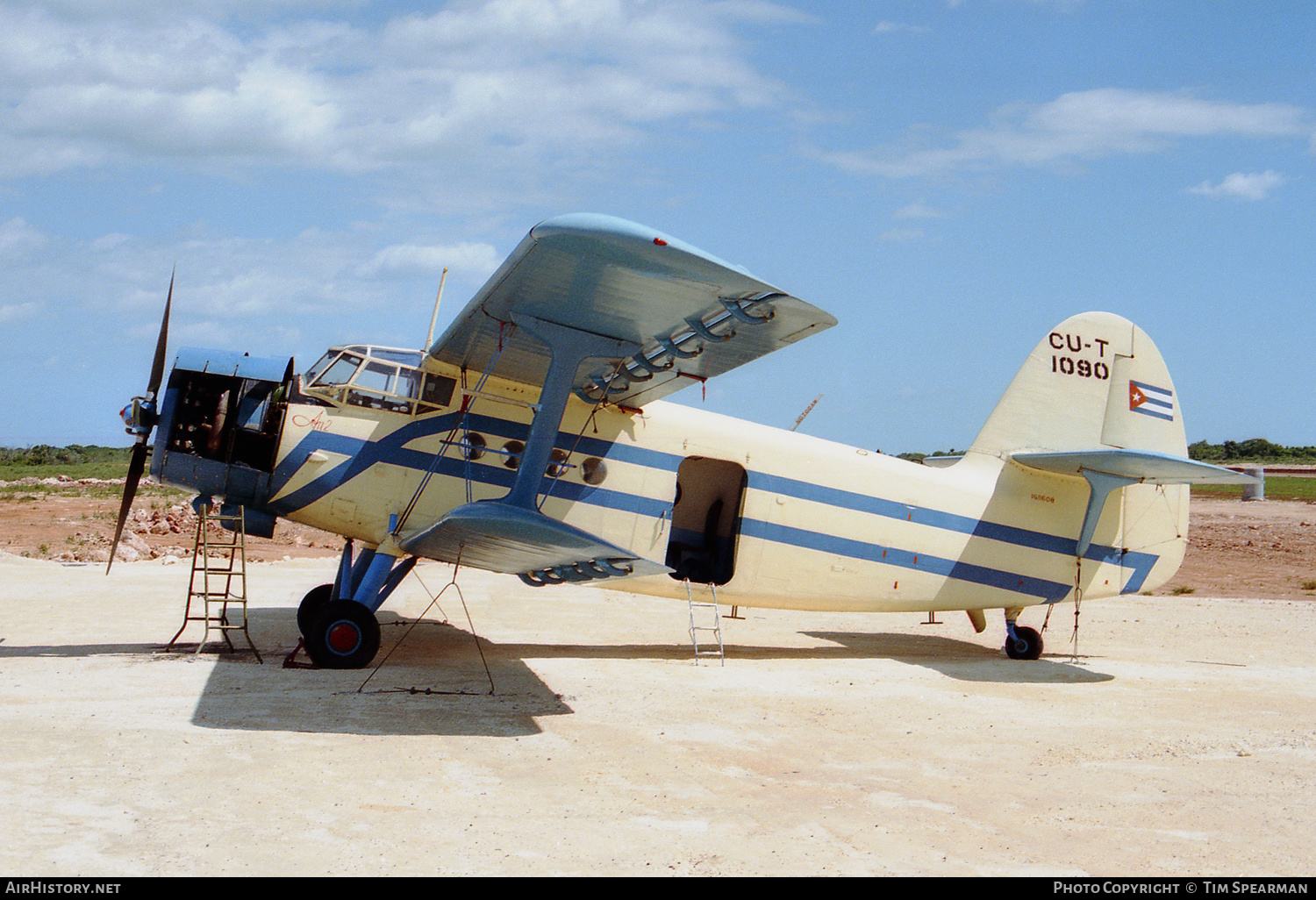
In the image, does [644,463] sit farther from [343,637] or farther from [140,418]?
[140,418]

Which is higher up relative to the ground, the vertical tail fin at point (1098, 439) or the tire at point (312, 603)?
the vertical tail fin at point (1098, 439)

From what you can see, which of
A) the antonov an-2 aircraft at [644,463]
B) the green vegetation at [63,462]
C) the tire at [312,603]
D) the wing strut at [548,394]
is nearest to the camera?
the antonov an-2 aircraft at [644,463]

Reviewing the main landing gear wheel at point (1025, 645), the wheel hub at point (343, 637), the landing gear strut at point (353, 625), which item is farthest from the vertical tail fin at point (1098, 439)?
the wheel hub at point (343, 637)

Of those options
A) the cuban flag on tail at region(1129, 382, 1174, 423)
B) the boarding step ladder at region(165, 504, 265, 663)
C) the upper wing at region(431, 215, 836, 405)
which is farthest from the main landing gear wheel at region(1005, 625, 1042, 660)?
the boarding step ladder at region(165, 504, 265, 663)

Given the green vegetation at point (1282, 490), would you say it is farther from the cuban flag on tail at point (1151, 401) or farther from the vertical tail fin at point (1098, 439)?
the vertical tail fin at point (1098, 439)

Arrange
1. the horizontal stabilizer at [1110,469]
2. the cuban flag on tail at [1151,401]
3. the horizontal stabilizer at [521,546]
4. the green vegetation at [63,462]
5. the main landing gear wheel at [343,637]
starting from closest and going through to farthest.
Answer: the horizontal stabilizer at [521,546]
the main landing gear wheel at [343,637]
the horizontal stabilizer at [1110,469]
the cuban flag on tail at [1151,401]
the green vegetation at [63,462]

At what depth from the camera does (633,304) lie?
272 inches

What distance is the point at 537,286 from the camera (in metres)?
6.86

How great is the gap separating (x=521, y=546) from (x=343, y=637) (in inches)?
101

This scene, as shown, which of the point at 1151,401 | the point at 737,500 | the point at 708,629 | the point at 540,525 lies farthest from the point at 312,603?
the point at 1151,401

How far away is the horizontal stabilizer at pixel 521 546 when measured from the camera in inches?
264

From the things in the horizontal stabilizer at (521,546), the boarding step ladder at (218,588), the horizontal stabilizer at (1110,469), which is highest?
the horizontal stabilizer at (1110,469)

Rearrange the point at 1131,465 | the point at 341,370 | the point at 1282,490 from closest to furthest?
the point at 341,370 → the point at 1131,465 → the point at 1282,490

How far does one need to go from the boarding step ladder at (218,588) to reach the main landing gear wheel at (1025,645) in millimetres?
8638
